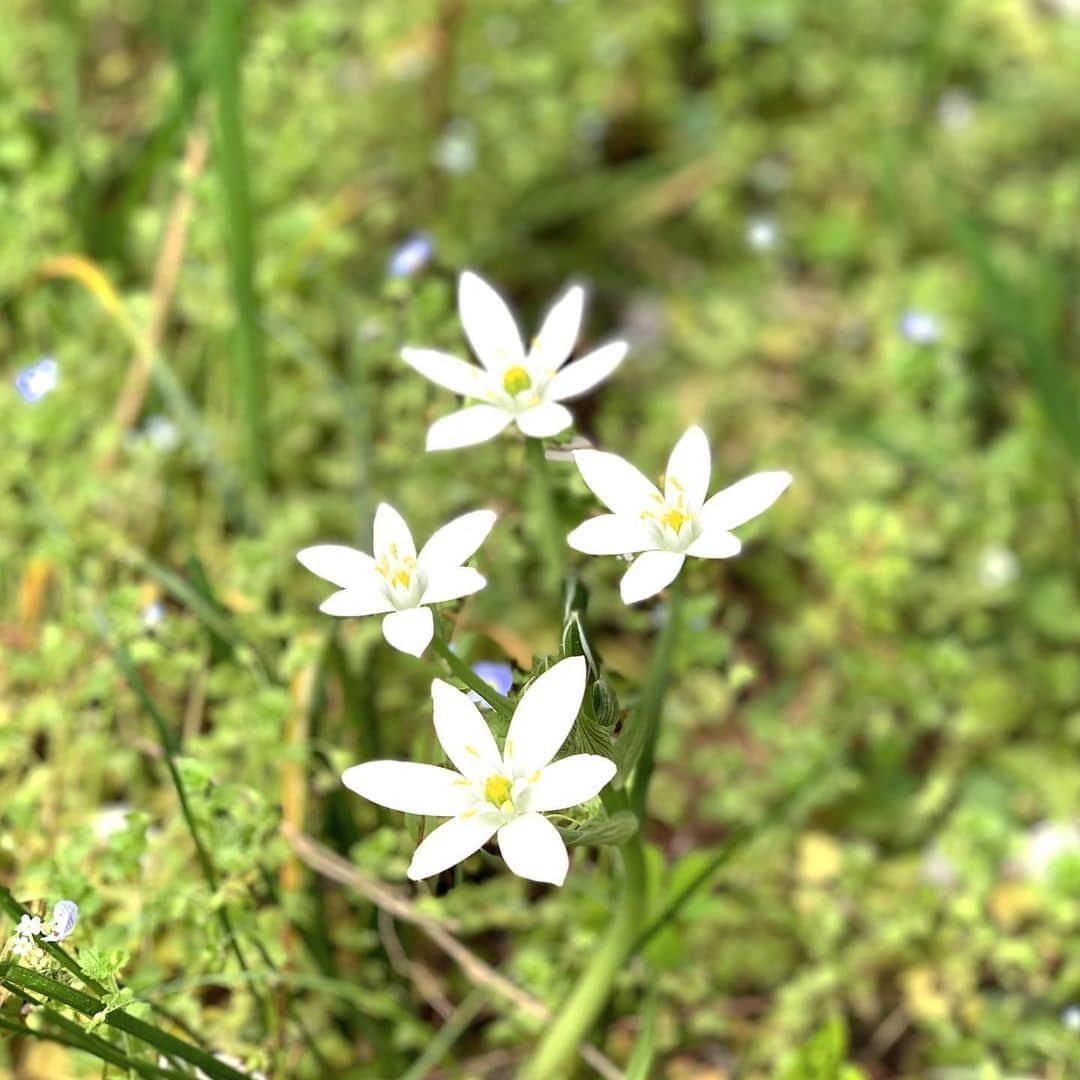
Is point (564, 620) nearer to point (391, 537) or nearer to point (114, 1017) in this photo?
point (391, 537)

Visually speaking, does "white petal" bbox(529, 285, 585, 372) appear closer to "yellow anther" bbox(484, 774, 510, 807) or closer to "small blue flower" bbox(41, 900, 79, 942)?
"yellow anther" bbox(484, 774, 510, 807)

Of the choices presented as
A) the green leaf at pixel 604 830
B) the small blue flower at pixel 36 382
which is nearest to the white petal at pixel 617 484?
the green leaf at pixel 604 830

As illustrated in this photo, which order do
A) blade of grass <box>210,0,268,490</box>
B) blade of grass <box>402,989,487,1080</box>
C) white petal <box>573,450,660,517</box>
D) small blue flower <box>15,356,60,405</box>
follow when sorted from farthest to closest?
blade of grass <box>210,0,268,490</box>
small blue flower <box>15,356,60,405</box>
blade of grass <box>402,989,487,1080</box>
white petal <box>573,450,660,517</box>

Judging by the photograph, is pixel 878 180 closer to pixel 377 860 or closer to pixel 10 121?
pixel 10 121

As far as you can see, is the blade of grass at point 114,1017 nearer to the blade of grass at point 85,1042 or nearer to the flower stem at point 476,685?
the blade of grass at point 85,1042

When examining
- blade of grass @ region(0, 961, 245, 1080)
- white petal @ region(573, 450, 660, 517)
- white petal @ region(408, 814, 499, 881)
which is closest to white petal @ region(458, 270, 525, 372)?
white petal @ region(573, 450, 660, 517)

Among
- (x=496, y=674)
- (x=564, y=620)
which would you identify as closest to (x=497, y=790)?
(x=564, y=620)

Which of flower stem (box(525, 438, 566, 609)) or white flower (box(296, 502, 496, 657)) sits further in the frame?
flower stem (box(525, 438, 566, 609))

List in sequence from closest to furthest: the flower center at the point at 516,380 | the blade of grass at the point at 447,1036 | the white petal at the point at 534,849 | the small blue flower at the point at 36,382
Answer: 1. the white petal at the point at 534,849
2. the flower center at the point at 516,380
3. the blade of grass at the point at 447,1036
4. the small blue flower at the point at 36,382
